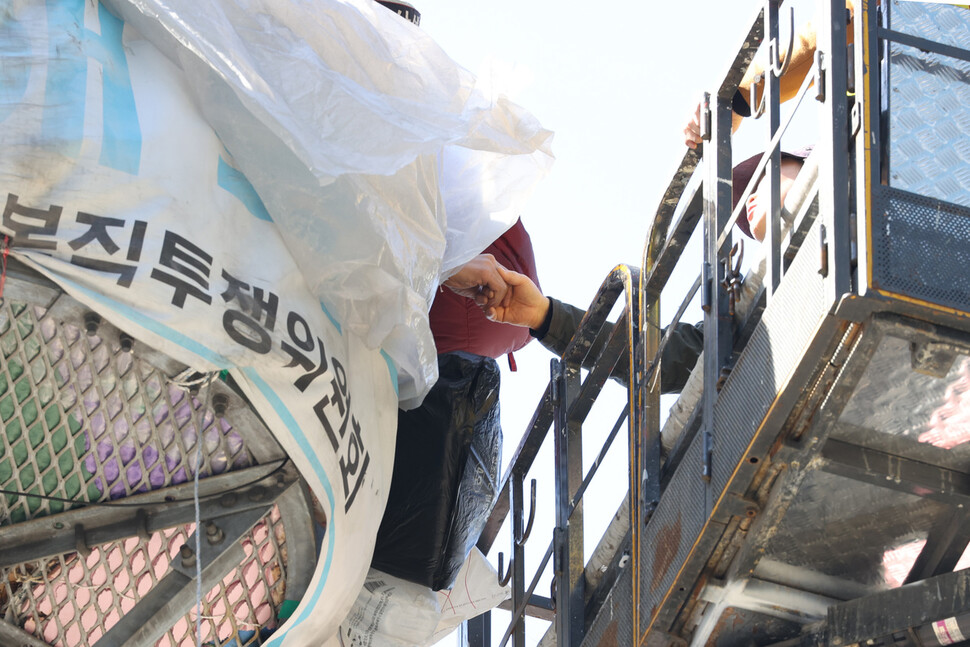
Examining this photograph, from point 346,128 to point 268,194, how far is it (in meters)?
0.28

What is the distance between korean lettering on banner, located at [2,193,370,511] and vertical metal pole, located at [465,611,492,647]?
8.74 ft

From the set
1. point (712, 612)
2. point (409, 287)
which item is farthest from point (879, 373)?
point (409, 287)

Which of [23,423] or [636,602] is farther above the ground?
[636,602]

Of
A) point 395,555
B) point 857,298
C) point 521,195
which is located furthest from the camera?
point 395,555

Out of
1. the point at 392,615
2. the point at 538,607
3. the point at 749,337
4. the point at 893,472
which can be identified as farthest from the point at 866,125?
the point at 538,607

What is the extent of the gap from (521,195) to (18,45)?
1.83 m

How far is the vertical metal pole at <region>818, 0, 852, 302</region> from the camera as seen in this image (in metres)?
2.96

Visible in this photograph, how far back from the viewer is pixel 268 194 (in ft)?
11.0

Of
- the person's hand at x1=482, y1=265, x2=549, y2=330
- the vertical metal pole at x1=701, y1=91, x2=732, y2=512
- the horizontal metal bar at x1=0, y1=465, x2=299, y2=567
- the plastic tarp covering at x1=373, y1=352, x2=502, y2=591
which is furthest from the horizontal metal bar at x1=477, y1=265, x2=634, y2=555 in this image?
the horizontal metal bar at x1=0, y1=465, x2=299, y2=567

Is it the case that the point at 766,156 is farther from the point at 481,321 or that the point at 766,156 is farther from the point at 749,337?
the point at 481,321

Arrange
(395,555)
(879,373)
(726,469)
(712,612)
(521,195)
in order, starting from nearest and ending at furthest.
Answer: (879,373)
(726,469)
(712,612)
(521,195)
(395,555)

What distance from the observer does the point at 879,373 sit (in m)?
3.12

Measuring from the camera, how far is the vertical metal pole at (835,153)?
2.96 m

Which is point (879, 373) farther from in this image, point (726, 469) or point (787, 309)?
point (726, 469)
